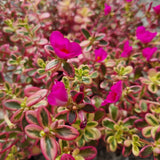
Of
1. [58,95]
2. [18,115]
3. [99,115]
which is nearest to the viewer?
[58,95]

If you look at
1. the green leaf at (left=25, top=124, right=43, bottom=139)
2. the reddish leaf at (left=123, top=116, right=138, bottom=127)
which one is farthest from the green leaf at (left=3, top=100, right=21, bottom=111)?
the reddish leaf at (left=123, top=116, right=138, bottom=127)

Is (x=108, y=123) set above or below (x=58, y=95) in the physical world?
below

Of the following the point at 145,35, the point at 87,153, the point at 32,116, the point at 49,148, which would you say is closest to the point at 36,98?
the point at 32,116

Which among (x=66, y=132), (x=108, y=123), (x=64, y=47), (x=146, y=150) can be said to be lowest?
(x=146, y=150)

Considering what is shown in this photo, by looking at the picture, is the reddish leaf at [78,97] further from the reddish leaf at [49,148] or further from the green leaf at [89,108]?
the reddish leaf at [49,148]

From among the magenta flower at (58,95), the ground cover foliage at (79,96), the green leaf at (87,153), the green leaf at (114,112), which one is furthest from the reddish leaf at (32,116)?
the green leaf at (114,112)

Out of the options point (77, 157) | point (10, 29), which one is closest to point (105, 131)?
point (77, 157)

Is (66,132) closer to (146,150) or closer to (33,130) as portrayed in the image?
(33,130)
